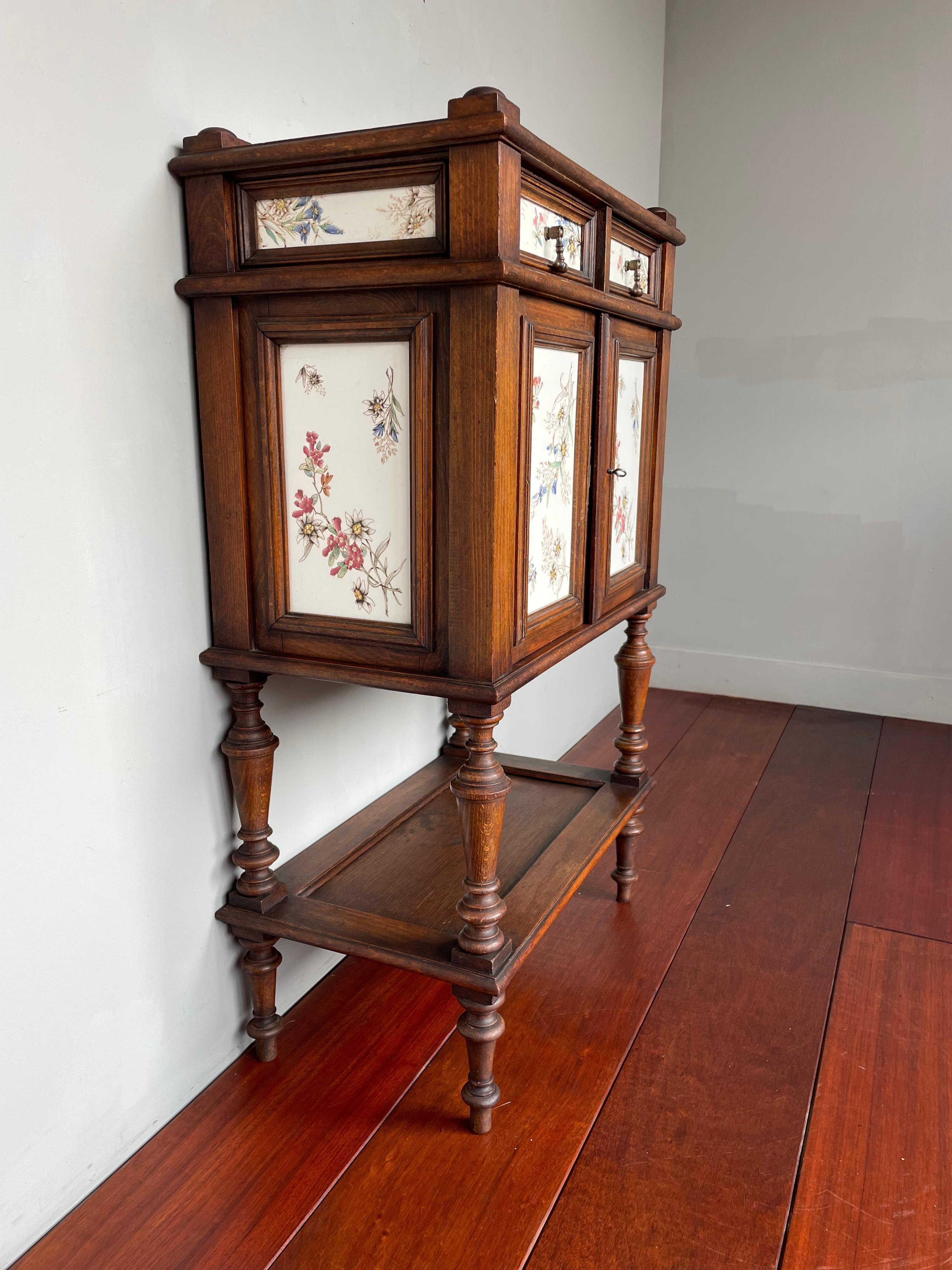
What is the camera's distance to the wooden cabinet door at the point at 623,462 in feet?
5.53

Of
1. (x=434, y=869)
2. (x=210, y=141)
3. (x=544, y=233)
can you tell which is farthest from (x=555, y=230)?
(x=434, y=869)

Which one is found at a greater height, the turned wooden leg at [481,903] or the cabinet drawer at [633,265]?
the cabinet drawer at [633,265]

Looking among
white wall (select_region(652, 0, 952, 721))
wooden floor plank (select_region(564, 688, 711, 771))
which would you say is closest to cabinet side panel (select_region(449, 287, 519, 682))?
wooden floor plank (select_region(564, 688, 711, 771))

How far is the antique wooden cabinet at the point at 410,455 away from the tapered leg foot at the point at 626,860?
1.58 feet

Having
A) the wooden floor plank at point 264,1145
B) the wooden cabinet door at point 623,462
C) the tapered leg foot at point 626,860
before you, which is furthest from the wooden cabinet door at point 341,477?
the tapered leg foot at point 626,860

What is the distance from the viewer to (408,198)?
1.28 m

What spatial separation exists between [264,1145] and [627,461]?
1326 mm

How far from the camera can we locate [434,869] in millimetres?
1771

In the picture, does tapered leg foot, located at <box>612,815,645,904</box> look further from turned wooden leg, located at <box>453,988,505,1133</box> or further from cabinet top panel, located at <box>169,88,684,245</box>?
cabinet top panel, located at <box>169,88,684,245</box>

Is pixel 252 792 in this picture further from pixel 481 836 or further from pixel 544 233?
pixel 544 233

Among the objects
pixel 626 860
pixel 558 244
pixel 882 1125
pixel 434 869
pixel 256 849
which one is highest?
pixel 558 244

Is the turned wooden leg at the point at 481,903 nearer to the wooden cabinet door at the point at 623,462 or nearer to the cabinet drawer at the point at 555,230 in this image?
the wooden cabinet door at the point at 623,462

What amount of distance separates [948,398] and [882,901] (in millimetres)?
1932

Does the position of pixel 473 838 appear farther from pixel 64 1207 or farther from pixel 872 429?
pixel 872 429
